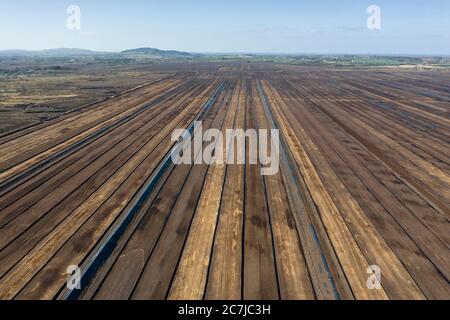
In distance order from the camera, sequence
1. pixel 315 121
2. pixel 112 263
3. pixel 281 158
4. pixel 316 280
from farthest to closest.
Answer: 1. pixel 315 121
2. pixel 281 158
3. pixel 112 263
4. pixel 316 280

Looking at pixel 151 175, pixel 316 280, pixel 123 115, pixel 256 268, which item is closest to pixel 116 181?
pixel 151 175

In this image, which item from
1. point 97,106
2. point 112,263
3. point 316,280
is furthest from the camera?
point 97,106
